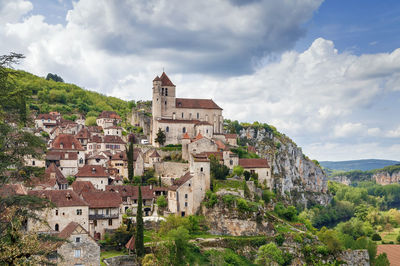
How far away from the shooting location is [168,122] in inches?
3081

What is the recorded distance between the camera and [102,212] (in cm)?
5031

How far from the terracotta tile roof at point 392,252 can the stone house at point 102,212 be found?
50.4m

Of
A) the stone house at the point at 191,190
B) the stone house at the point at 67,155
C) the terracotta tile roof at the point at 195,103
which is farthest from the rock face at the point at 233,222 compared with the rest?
the terracotta tile roof at the point at 195,103

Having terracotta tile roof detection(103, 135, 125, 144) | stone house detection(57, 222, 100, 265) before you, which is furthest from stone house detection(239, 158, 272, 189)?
stone house detection(57, 222, 100, 265)

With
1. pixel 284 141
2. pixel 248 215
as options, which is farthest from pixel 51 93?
pixel 248 215

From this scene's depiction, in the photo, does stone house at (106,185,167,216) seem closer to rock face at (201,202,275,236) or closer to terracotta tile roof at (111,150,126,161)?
rock face at (201,202,275,236)

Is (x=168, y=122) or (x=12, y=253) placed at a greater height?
(x=168, y=122)

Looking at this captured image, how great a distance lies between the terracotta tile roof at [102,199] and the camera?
50.3m

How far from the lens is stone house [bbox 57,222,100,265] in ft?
121

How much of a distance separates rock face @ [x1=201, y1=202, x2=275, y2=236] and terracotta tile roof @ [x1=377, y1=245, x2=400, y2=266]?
96.9ft

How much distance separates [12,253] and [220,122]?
235ft

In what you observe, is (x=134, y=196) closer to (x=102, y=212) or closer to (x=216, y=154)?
(x=102, y=212)

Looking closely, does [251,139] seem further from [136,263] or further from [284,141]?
[136,263]

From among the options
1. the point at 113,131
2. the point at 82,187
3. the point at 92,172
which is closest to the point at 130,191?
the point at 82,187
